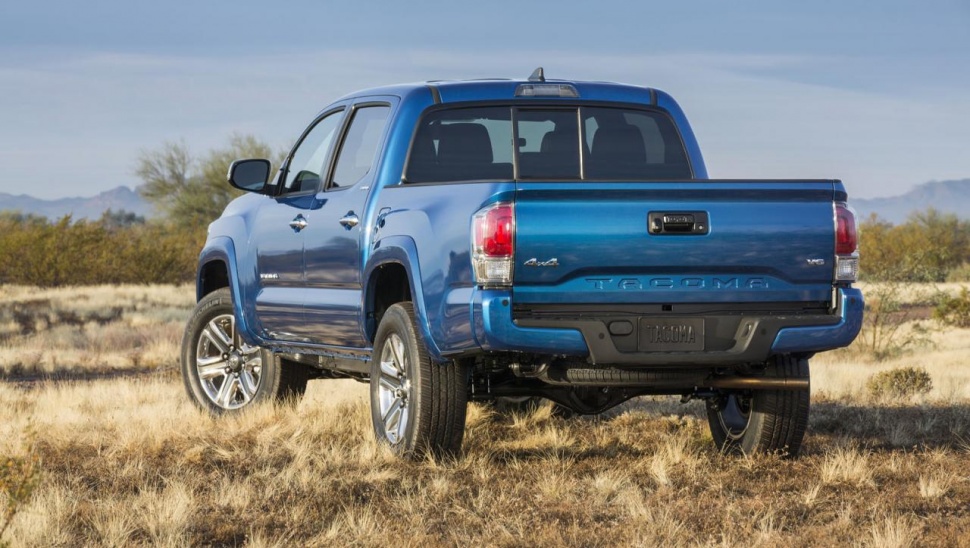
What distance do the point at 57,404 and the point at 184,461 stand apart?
3.53 metres

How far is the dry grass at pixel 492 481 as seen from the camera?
5.60 metres

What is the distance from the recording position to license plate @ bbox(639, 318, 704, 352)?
6441 millimetres

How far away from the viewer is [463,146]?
25.8 ft

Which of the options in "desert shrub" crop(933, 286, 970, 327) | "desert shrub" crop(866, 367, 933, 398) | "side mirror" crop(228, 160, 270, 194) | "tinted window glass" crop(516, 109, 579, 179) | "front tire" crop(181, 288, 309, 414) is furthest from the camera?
"desert shrub" crop(933, 286, 970, 327)

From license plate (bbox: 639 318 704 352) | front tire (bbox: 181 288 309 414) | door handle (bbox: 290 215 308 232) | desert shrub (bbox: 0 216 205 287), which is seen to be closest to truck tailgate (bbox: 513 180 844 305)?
license plate (bbox: 639 318 704 352)

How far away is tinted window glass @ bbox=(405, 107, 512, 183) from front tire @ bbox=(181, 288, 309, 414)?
96.9 inches

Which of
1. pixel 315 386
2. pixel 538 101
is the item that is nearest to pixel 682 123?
pixel 538 101

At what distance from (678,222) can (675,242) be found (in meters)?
0.10

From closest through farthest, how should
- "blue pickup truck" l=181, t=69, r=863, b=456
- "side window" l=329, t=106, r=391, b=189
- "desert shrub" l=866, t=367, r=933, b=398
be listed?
"blue pickup truck" l=181, t=69, r=863, b=456 < "side window" l=329, t=106, r=391, b=189 < "desert shrub" l=866, t=367, r=933, b=398

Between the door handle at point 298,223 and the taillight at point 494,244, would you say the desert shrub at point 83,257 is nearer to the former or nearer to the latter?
the door handle at point 298,223

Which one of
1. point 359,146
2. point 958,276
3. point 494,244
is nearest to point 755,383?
point 494,244

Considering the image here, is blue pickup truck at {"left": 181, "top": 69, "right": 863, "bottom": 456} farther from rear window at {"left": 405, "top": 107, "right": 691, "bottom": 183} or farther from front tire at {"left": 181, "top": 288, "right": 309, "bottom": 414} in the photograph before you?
front tire at {"left": 181, "top": 288, "right": 309, "bottom": 414}

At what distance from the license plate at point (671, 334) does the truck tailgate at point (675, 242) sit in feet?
0.37

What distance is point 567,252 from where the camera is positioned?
20.5 ft
